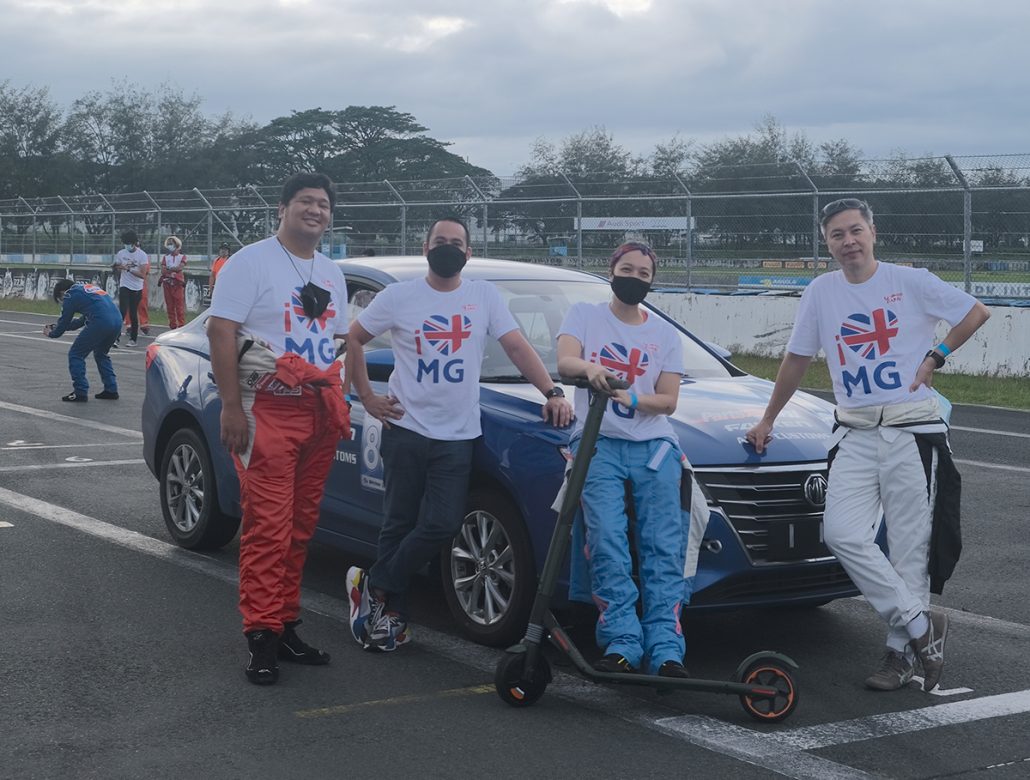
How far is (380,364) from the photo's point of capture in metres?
6.30

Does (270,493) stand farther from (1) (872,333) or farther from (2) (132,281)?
(2) (132,281)

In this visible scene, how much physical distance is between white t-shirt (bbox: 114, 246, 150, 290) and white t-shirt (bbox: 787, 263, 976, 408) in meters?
18.7

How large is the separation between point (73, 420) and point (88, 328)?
1979mm

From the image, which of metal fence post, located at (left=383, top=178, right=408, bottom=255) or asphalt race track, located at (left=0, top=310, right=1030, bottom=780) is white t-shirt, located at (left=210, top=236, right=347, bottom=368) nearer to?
asphalt race track, located at (left=0, top=310, right=1030, bottom=780)

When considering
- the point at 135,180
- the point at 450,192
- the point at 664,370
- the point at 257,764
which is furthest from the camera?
the point at 135,180

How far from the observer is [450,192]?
27.5m

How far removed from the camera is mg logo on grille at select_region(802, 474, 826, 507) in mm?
5609

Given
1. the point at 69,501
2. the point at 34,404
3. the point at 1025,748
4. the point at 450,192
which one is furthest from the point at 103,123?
the point at 1025,748

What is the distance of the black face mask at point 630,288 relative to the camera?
5414mm

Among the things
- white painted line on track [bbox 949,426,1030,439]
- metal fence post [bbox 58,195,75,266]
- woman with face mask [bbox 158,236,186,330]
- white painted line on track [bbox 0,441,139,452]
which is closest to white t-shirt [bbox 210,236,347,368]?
white painted line on track [bbox 0,441,139,452]

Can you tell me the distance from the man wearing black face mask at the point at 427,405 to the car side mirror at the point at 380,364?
1.29ft

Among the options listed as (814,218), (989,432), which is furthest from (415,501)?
(814,218)

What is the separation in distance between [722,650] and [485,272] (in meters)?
2.19

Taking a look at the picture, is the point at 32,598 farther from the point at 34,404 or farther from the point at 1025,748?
the point at 34,404
